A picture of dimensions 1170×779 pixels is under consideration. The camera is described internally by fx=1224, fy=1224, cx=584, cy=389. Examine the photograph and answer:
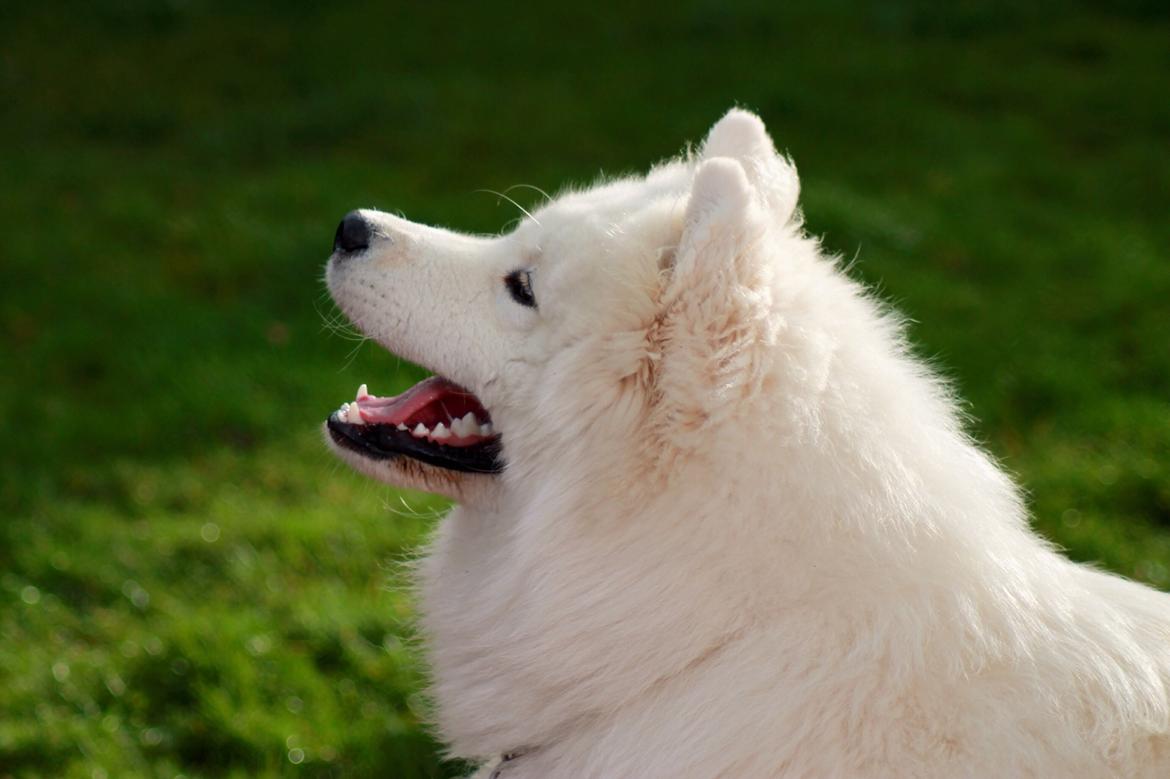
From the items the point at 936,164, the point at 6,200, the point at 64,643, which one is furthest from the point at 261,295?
the point at 936,164

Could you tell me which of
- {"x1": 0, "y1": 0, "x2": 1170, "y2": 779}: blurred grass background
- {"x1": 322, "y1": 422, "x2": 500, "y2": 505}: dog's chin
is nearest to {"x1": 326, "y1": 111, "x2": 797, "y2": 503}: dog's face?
{"x1": 322, "y1": 422, "x2": 500, "y2": 505}: dog's chin

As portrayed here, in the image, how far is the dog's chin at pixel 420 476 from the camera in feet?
9.04

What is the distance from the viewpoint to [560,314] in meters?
2.56

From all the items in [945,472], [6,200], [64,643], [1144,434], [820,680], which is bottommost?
[6,200]

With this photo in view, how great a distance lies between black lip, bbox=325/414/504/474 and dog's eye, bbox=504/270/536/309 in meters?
0.31

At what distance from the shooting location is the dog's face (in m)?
2.26

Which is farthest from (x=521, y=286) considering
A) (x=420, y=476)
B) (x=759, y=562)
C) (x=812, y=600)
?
(x=812, y=600)

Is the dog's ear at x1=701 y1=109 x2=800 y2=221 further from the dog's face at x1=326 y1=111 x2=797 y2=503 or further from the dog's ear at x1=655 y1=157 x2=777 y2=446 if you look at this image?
the dog's ear at x1=655 y1=157 x2=777 y2=446

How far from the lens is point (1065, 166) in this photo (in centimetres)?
770

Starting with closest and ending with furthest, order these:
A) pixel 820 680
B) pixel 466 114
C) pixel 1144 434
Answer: pixel 820 680 → pixel 1144 434 → pixel 466 114

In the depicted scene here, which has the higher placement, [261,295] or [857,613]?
[857,613]

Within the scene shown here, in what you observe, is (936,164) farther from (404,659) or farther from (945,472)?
(945,472)

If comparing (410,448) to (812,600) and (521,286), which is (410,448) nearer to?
(521,286)

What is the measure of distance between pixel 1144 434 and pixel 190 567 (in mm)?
3900
